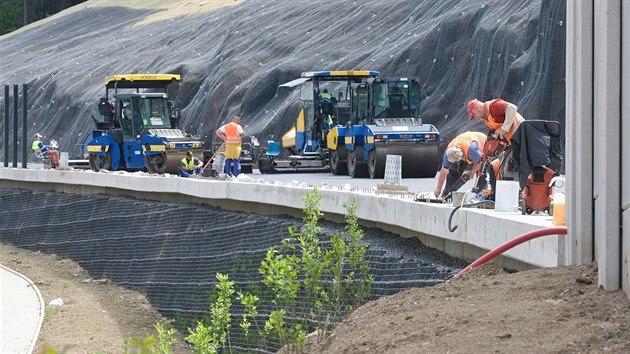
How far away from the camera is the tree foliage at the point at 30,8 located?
396ft

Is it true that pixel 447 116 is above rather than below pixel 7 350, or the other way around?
above

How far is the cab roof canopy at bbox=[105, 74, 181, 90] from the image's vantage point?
A: 38812mm

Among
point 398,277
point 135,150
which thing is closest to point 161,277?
point 398,277

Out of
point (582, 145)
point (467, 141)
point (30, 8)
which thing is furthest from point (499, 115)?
point (30, 8)

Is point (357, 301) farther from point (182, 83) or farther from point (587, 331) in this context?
point (182, 83)

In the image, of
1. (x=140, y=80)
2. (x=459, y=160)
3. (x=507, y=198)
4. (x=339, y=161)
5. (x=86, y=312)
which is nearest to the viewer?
(x=507, y=198)

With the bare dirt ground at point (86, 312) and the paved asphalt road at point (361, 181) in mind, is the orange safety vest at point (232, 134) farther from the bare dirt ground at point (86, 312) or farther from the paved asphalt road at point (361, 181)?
the bare dirt ground at point (86, 312)

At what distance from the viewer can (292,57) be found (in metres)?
53.4

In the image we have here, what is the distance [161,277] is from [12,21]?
103 metres

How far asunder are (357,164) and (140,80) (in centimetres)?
989

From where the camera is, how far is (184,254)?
1984cm

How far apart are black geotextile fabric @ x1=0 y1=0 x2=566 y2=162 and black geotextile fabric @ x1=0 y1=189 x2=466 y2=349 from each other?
42.6ft

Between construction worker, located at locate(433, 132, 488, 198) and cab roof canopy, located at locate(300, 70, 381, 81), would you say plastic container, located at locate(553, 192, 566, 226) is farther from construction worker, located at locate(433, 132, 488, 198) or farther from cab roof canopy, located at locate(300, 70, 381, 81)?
cab roof canopy, located at locate(300, 70, 381, 81)

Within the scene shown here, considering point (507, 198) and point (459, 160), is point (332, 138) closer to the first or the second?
point (459, 160)
